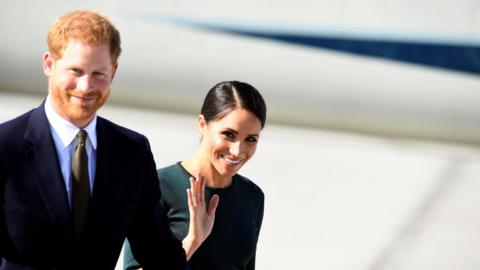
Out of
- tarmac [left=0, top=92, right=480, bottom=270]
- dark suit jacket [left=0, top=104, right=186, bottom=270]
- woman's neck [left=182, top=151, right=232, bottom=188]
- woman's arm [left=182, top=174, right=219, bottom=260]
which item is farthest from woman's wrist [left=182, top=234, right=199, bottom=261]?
tarmac [left=0, top=92, right=480, bottom=270]

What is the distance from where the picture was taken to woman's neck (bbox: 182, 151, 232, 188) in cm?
215

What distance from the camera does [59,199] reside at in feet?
4.52

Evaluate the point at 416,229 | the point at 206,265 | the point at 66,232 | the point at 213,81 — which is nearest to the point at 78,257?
the point at 66,232

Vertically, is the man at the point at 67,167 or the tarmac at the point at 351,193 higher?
the man at the point at 67,167

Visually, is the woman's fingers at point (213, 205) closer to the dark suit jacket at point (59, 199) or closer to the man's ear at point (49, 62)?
the dark suit jacket at point (59, 199)

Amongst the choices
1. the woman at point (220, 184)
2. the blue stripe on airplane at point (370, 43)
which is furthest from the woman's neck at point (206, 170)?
the blue stripe on airplane at point (370, 43)

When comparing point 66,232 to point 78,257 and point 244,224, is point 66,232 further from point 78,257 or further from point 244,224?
point 244,224

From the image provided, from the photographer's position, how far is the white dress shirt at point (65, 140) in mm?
1409

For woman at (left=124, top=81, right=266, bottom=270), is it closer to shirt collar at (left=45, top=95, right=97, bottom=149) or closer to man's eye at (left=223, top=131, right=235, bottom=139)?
man's eye at (left=223, top=131, right=235, bottom=139)

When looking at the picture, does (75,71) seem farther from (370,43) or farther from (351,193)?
(370,43)

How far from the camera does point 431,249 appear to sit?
4547mm

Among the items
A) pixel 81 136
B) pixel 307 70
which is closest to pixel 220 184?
pixel 81 136

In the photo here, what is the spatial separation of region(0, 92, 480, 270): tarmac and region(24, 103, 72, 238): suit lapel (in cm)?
286

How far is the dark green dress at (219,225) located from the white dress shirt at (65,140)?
61 cm
